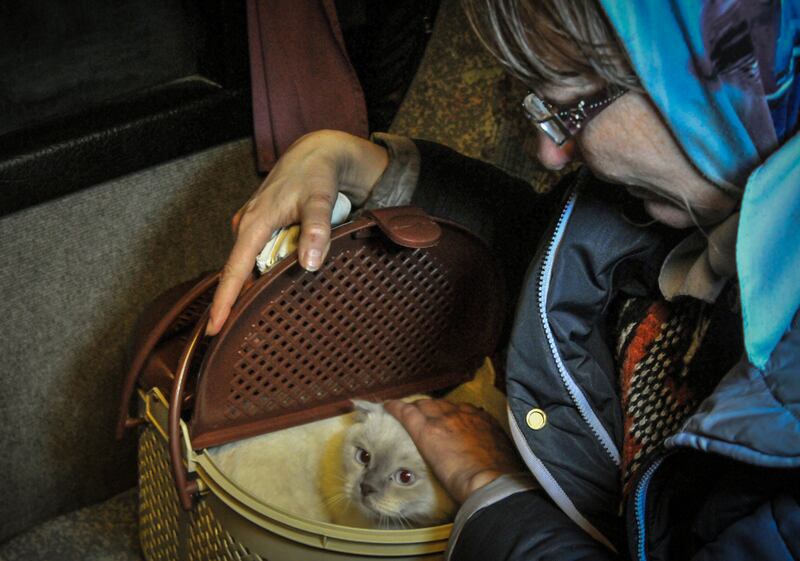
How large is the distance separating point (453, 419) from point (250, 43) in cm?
73

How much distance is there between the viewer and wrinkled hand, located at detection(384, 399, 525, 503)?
95 centimetres

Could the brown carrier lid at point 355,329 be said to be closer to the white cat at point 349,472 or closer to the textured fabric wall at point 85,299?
the white cat at point 349,472

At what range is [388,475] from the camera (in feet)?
3.58

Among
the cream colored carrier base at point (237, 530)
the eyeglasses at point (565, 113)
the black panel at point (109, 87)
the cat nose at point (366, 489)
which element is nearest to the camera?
the eyeglasses at point (565, 113)

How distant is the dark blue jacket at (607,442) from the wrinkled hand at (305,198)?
0.82ft

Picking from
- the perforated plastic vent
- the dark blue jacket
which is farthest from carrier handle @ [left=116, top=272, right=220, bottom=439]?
the dark blue jacket

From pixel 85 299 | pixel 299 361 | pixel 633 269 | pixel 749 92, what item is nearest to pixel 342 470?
pixel 299 361

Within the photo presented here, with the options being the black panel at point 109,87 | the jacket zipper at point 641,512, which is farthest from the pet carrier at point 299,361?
the black panel at point 109,87

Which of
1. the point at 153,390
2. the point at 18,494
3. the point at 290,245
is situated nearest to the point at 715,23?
the point at 290,245

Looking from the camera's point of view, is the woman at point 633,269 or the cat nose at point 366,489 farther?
the cat nose at point 366,489

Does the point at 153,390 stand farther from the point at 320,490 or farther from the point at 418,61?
the point at 418,61

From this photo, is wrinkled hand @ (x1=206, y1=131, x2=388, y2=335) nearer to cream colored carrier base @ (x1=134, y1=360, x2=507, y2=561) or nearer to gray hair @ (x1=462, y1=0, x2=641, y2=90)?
cream colored carrier base @ (x1=134, y1=360, x2=507, y2=561)

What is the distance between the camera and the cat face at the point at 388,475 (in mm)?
1064

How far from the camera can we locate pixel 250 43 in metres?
1.36
